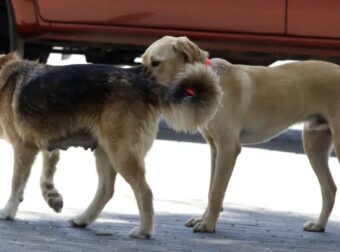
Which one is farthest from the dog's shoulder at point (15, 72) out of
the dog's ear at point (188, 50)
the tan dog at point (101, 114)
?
the dog's ear at point (188, 50)

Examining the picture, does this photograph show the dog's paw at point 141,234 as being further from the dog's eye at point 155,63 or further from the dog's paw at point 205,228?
the dog's eye at point 155,63

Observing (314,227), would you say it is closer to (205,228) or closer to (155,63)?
(205,228)

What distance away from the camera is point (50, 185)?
25.3 feet

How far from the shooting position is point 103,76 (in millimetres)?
7188

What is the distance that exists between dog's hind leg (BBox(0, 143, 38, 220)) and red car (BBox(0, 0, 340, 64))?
4.30 m

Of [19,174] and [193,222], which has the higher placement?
[19,174]

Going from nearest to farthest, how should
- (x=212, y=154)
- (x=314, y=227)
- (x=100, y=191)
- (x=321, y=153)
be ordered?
(x=100, y=191)
(x=314, y=227)
(x=212, y=154)
(x=321, y=153)

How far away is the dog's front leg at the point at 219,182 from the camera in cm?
752

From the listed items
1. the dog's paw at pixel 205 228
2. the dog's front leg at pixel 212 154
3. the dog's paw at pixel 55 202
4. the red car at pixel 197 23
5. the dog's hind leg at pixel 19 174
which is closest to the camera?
the dog's hind leg at pixel 19 174

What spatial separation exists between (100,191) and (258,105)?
1.31 meters

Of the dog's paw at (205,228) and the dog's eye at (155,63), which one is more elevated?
the dog's eye at (155,63)

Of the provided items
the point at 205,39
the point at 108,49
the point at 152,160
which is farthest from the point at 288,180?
the point at 108,49

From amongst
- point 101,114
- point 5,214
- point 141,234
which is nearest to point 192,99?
point 101,114

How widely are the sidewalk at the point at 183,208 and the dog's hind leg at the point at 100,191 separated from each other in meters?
0.07
